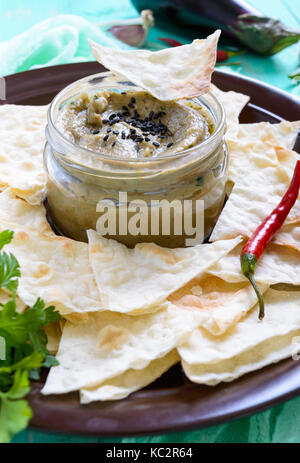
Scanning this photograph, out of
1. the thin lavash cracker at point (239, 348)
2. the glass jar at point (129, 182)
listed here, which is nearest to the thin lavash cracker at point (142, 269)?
the glass jar at point (129, 182)

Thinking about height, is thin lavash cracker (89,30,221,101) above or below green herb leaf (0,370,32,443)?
above

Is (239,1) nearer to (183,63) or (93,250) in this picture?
(183,63)

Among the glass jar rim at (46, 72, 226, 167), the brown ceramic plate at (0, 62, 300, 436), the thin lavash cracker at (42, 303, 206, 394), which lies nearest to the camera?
the brown ceramic plate at (0, 62, 300, 436)

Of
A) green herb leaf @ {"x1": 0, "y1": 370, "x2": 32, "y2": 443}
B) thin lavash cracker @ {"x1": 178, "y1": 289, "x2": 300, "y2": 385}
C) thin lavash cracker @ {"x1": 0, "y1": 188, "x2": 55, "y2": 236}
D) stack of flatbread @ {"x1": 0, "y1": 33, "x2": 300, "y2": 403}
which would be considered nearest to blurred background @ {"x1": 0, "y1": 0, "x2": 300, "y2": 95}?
stack of flatbread @ {"x1": 0, "y1": 33, "x2": 300, "y2": 403}

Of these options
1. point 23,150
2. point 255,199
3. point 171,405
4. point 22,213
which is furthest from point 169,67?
point 171,405

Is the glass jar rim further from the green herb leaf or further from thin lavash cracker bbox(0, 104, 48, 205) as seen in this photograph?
the green herb leaf

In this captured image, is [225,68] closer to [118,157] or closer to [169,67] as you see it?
[169,67]

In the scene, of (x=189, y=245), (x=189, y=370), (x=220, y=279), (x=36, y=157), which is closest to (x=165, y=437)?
(x=189, y=370)
